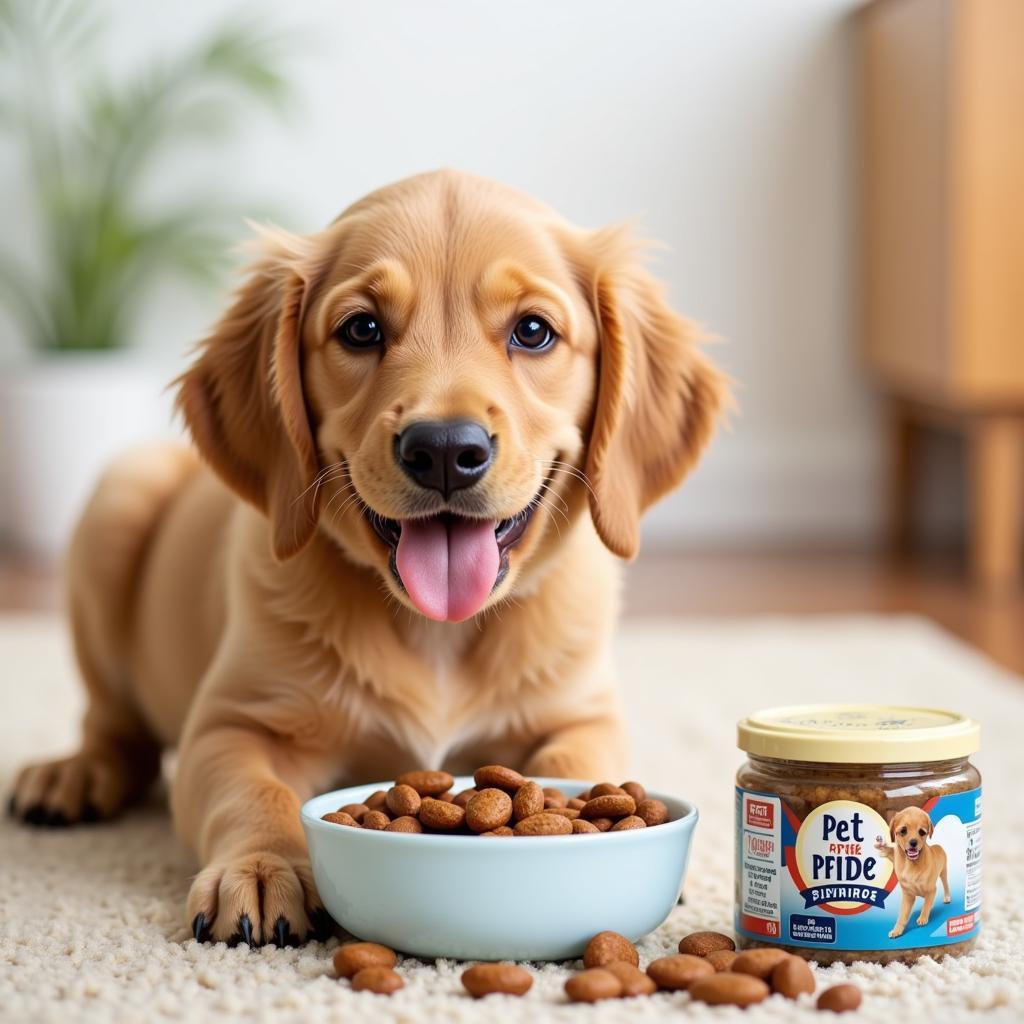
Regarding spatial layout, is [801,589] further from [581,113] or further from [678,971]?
[678,971]

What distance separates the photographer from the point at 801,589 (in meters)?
5.01

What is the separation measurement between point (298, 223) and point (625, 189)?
1.35m

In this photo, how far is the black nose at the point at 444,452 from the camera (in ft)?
5.58

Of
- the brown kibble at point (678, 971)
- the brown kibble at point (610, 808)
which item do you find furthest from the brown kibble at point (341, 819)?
the brown kibble at point (678, 971)

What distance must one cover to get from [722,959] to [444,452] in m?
0.62

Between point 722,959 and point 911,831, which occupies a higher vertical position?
point 911,831

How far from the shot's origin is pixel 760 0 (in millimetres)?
6223

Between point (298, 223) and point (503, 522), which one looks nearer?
point (503, 522)

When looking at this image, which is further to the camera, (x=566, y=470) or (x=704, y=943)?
(x=566, y=470)

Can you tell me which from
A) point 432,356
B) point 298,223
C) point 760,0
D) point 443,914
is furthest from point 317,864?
point 760,0

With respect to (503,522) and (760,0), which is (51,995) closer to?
(503,522)

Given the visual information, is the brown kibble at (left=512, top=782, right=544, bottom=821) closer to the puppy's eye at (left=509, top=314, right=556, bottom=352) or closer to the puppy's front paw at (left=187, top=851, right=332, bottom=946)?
the puppy's front paw at (left=187, top=851, right=332, bottom=946)

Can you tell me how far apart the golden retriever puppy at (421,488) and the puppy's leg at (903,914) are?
1.73 ft

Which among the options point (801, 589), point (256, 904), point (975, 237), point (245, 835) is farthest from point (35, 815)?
point (975, 237)
